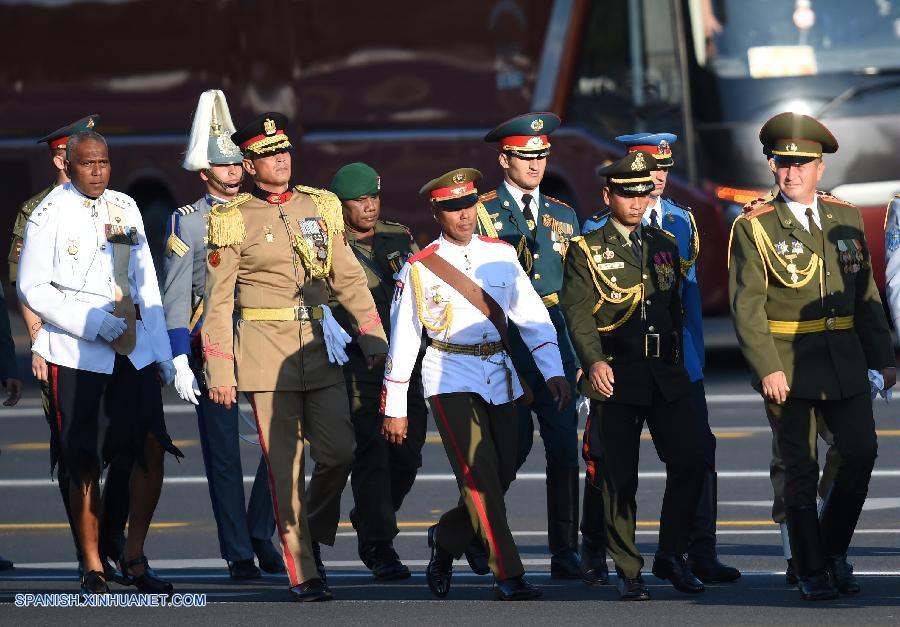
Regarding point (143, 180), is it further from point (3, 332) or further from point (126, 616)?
point (126, 616)

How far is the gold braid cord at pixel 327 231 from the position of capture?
914 centimetres

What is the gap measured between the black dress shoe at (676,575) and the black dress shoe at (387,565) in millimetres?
1359

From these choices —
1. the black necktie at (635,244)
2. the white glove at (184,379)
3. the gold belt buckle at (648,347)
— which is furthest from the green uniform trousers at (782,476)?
the white glove at (184,379)

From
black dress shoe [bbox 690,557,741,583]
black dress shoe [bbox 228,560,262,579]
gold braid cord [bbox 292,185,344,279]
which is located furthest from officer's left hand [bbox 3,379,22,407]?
black dress shoe [bbox 690,557,741,583]

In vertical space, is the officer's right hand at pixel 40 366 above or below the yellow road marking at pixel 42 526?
above

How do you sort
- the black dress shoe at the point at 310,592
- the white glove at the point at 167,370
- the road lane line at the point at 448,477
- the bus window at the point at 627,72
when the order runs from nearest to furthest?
the black dress shoe at the point at 310,592 < the white glove at the point at 167,370 < the road lane line at the point at 448,477 < the bus window at the point at 627,72

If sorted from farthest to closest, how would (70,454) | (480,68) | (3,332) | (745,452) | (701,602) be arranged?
(480,68), (745,452), (3,332), (70,454), (701,602)

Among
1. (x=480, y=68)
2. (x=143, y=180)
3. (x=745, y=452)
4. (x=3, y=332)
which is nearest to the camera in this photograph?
(x=3, y=332)

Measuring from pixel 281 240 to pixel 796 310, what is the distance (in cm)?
231

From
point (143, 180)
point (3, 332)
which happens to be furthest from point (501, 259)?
point (143, 180)

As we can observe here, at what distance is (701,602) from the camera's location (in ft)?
28.2

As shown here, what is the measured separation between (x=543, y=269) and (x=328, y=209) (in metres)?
1.15

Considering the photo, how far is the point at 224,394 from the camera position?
8.93m

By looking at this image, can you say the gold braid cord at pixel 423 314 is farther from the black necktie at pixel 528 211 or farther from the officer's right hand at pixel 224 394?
the black necktie at pixel 528 211
